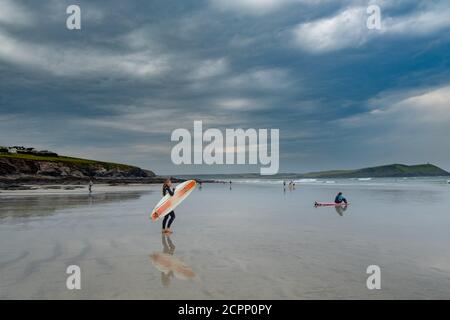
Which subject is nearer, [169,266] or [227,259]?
[169,266]

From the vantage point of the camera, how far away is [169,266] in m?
9.45

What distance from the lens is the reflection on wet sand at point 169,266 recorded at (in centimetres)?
841

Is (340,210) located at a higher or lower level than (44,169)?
lower

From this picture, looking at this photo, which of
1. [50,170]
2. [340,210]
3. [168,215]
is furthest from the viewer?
[50,170]

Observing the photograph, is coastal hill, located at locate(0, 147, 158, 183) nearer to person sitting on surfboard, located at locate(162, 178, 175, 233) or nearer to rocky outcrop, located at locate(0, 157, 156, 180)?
rocky outcrop, located at locate(0, 157, 156, 180)

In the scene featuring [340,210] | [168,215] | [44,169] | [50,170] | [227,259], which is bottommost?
[227,259]

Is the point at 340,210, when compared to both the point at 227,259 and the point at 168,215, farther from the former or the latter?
the point at 227,259

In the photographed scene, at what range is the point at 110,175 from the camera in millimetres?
127812

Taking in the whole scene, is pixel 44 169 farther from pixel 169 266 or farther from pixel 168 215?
pixel 169 266

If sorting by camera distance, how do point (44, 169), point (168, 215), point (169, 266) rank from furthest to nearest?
1. point (44, 169)
2. point (168, 215)
3. point (169, 266)

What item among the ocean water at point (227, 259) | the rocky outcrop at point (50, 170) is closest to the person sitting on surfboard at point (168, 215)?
the ocean water at point (227, 259)

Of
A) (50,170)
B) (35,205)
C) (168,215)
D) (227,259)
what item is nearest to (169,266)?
(227,259)
